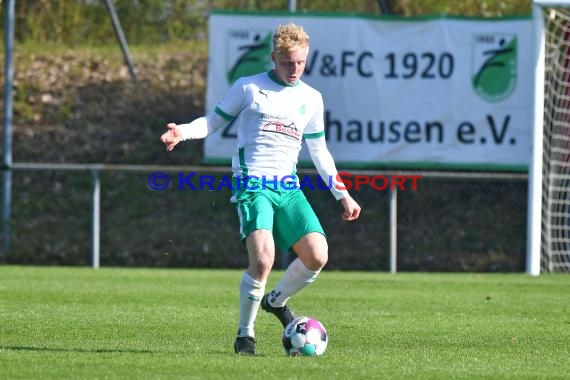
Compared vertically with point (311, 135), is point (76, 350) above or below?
below

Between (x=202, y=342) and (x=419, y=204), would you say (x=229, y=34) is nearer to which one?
(x=419, y=204)

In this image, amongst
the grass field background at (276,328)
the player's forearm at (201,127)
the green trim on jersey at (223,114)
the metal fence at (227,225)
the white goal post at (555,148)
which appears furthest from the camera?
the metal fence at (227,225)

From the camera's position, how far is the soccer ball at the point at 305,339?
7.38 metres

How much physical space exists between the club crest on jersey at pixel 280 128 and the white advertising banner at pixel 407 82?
30.5ft

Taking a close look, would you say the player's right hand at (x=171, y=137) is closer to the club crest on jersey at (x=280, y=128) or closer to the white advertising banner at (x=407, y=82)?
the club crest on jersey at (x=280, y=128)

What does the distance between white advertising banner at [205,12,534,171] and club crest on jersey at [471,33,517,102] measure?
0.5 inches

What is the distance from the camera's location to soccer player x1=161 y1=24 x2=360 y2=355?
24.4ft

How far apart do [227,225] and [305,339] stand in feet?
36.3

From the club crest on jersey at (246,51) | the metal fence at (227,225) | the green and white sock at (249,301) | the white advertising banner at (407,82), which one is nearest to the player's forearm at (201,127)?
the green and white sock at (249,301)

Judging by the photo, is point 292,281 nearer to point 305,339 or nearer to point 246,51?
point 305,339

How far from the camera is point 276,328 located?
930 centimetres

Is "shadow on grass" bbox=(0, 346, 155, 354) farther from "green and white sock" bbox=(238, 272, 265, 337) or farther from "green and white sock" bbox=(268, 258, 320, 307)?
"green and white sock" bbox=(268, 258, 320, 307)

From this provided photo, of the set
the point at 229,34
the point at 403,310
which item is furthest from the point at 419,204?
the point at 403,310

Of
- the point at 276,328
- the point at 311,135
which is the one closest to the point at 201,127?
the point at 311,135
